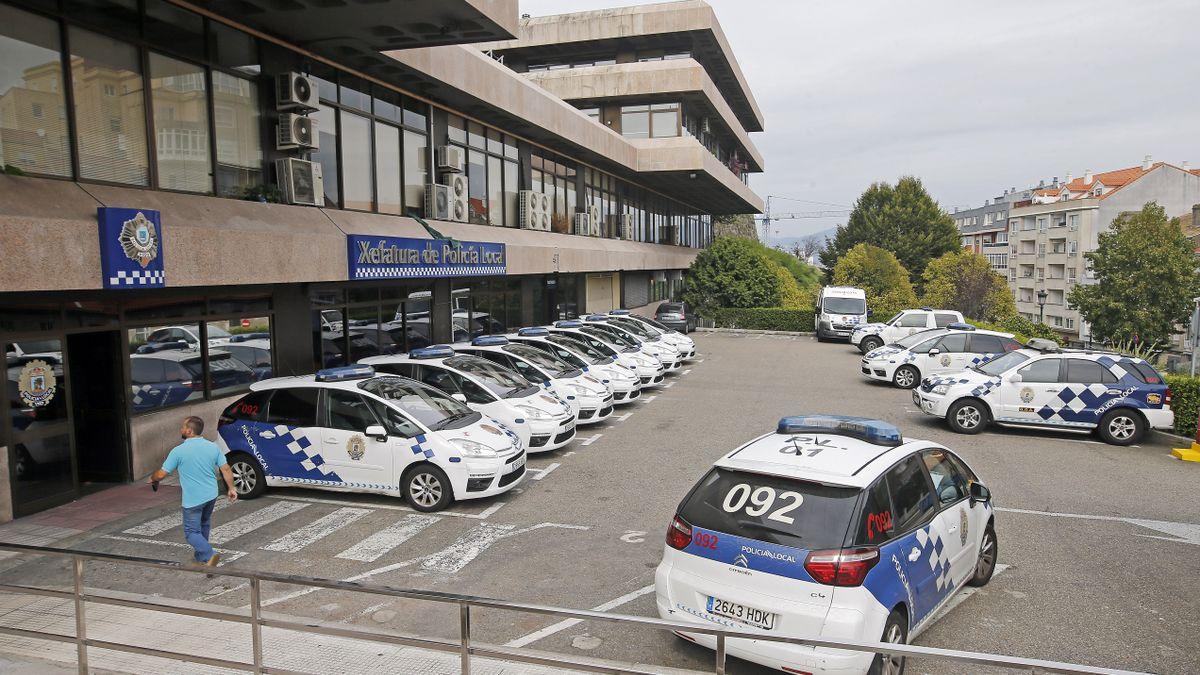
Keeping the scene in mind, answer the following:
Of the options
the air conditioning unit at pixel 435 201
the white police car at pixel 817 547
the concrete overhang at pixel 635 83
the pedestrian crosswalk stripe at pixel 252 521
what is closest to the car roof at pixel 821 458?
the white police car at pixel 817 547

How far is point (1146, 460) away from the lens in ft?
41.3

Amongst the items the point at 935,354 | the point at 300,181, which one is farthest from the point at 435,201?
the point at 935,354

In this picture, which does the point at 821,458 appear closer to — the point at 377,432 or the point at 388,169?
the point at 377,432

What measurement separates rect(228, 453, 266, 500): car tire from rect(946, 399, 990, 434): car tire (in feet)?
38.7

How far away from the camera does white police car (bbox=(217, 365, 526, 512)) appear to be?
9.48 metres

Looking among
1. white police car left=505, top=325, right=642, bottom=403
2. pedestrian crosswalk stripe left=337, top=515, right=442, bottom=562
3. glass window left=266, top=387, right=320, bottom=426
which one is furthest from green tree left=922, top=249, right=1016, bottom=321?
glass window left=266, top=387, right=320, bottom=426

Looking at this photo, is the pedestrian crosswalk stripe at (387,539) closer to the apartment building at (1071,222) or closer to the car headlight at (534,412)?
the car headlight at (534,412)

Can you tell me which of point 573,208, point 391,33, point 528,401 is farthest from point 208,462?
point 573,208

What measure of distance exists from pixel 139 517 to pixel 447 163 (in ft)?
39.4

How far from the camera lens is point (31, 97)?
9.69 meters

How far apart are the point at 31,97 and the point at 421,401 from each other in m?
6.08

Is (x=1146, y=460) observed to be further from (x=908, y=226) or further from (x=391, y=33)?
(x=908, y=226)

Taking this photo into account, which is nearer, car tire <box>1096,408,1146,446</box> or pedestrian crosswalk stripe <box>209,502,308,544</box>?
pedestrian crosswalk stripe <box>209,502,308,544</box>

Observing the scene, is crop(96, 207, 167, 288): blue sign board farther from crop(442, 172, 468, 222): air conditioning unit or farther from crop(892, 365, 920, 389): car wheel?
crop(892, 365, 920, 389): car wheel
